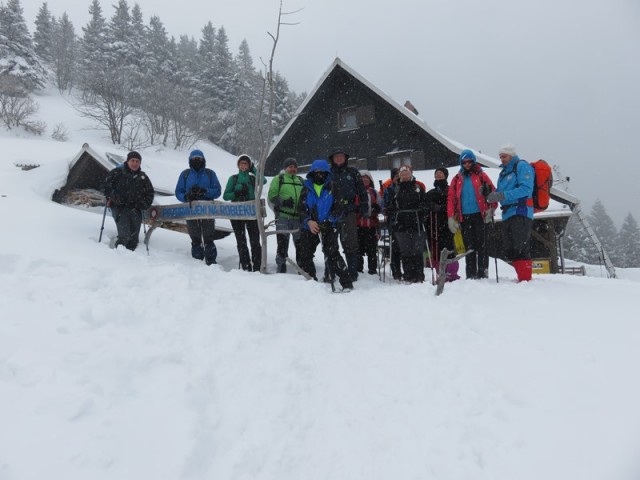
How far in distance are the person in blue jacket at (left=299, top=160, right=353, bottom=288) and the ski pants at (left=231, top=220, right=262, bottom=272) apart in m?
1.02

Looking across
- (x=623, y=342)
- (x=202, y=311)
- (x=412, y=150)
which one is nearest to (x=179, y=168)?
(x=202, y=311)

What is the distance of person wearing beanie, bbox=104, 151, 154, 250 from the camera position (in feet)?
18.6

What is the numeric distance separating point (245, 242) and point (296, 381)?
12.1 feet

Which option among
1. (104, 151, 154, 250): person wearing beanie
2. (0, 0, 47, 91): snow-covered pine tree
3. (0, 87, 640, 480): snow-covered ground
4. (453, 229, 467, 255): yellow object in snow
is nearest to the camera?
(0, 87, 640, 480): snow-covered ground

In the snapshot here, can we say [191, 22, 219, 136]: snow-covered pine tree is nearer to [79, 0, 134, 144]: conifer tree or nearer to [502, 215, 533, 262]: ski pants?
[79, 0, 134, 144]: conifer tree

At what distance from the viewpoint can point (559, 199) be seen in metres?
13.3

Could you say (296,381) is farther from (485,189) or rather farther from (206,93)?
(206,93)

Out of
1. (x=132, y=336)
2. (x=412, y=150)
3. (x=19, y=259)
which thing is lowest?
(x=132, y=336)

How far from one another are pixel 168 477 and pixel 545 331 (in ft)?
9.45

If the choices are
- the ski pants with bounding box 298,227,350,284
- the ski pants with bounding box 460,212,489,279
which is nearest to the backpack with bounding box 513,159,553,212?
the ski pants with bounding box 460,212,489,279

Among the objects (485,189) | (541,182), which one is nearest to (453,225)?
(485,189)

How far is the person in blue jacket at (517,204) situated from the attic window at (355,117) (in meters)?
12.9

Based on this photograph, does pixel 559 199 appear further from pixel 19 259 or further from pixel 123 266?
pixel 19 259

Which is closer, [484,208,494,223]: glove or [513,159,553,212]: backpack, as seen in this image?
[513,159,553,212]: backpack
